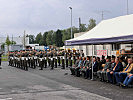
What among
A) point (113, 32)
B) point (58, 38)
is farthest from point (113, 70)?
point (58, 38)

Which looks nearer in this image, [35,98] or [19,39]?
[35,98]

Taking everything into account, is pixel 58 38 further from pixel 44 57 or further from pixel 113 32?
pixel 113 32

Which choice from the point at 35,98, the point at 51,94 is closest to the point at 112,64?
the point at 51,94

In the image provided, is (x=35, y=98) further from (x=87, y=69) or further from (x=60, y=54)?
(x=60, y=54)

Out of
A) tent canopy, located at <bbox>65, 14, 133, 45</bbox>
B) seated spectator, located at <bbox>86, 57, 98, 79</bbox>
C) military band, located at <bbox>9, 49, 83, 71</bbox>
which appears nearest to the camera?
tent canopy, located at <bbox>65, 14, 133, 45</bbox>

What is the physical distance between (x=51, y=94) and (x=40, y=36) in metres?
136

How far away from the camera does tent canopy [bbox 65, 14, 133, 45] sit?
11777mm

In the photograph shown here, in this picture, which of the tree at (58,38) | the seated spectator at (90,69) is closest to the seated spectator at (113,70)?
the seated spectator at (90,69)

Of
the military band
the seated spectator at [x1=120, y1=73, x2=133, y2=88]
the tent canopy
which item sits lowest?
the seated spectator at [x1=120, y1=73, x2=133, y2=88]

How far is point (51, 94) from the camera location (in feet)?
31.8

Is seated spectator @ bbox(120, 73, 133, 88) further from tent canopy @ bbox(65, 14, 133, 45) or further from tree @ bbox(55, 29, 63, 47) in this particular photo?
tree @ bbox(55, 29, 63, 47)

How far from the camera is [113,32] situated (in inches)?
529

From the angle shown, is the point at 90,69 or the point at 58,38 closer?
the point at 90,69

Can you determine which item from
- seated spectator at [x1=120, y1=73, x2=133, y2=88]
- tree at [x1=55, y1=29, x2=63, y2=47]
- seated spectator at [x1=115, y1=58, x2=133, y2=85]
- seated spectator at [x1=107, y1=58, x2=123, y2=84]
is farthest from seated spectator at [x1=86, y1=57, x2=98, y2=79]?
tree at [x1=55, y1=29, x2=63, y2=47]
